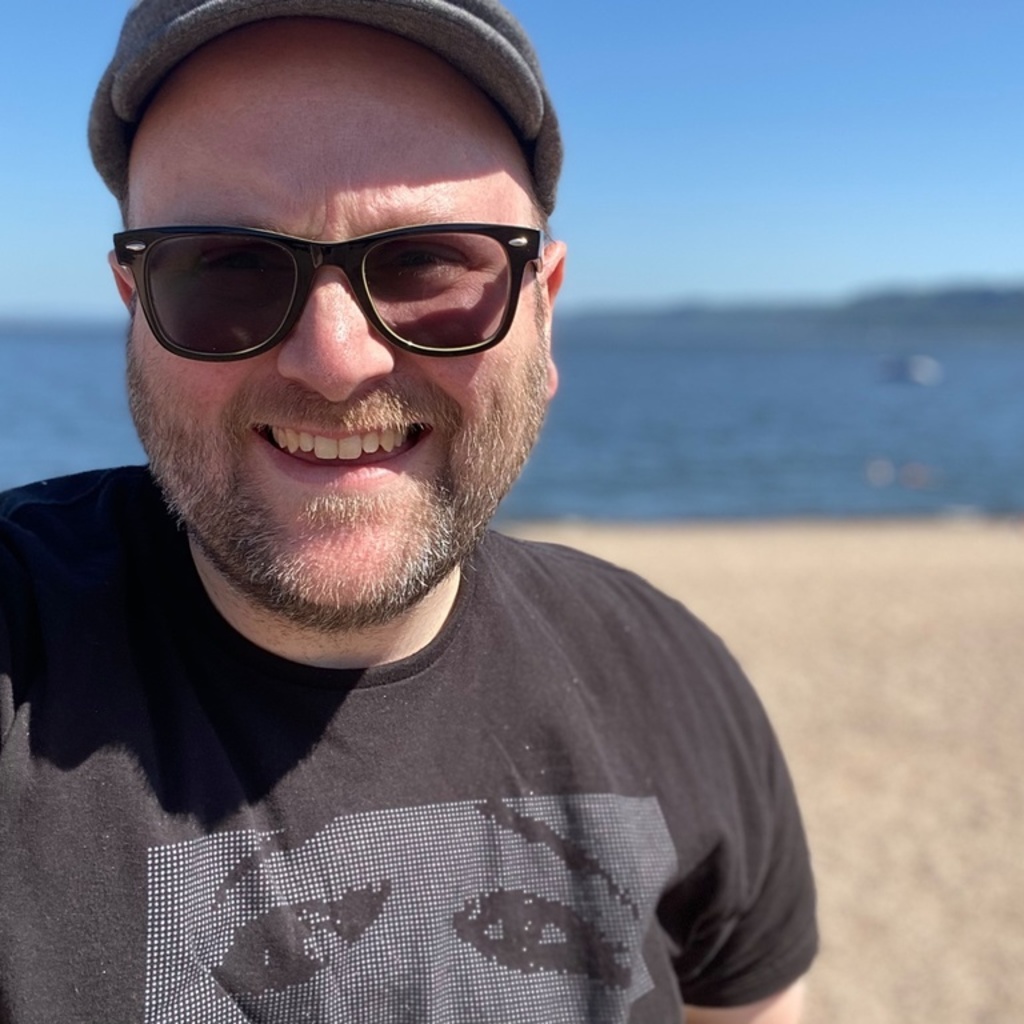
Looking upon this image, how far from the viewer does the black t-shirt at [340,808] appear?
4.48 ft

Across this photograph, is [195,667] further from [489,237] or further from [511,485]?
[489,237]

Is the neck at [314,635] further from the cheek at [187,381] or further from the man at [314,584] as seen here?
the cheek at [187,381]

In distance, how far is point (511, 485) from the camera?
1.75 meters

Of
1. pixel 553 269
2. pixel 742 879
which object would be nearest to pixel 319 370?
pixel 553 269

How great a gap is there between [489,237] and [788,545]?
17.5 meters

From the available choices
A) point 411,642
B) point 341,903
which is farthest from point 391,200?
point 341,903

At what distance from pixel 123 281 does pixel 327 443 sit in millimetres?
481

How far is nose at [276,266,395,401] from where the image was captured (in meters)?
1.53

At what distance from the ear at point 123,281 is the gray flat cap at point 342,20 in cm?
13

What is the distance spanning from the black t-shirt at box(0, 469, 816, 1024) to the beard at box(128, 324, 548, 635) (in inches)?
4.3

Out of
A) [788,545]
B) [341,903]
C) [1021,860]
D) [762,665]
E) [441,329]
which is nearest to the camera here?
[341,903]

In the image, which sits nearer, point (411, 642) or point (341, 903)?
point (341, 903)

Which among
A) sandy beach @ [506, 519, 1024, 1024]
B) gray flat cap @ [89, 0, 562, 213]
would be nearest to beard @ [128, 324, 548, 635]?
gray flat cap @ [89, 0, 562, 213]

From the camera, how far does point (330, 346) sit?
5.03 ft
